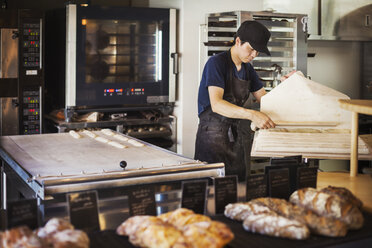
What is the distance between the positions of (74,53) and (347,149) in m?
2.94

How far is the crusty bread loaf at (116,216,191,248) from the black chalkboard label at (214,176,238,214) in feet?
1.11

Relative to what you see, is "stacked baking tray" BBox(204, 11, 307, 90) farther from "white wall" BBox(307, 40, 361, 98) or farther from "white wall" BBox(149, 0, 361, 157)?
"white wall" BBox(307, 40, 361, 98)

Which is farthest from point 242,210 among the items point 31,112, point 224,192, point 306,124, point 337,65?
point 337,65

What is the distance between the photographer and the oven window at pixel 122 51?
4863 millimetres

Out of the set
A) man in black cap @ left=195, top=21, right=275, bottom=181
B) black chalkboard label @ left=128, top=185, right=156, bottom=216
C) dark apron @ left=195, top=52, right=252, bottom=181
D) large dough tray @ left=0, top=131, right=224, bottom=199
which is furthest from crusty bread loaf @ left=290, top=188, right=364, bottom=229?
dark apron @ left=195, top=52, right=252, bottom=181

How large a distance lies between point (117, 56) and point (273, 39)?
58.0 inches

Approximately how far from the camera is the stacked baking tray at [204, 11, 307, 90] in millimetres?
4926

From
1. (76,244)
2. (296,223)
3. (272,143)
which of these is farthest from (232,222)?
(272,143)

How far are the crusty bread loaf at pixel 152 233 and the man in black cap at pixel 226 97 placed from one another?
2.23 m

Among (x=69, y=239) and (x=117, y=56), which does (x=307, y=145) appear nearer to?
(x=69, y=239)

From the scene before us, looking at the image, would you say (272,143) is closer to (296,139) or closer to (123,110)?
(296,139)

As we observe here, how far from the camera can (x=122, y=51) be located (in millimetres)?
4988

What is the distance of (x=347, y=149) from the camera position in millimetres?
2482

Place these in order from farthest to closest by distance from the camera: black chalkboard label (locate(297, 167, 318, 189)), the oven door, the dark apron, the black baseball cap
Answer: the oven door < the dark apron < the black baseball cap < black chalkboard label (locate(297, 167, 318, 189))
